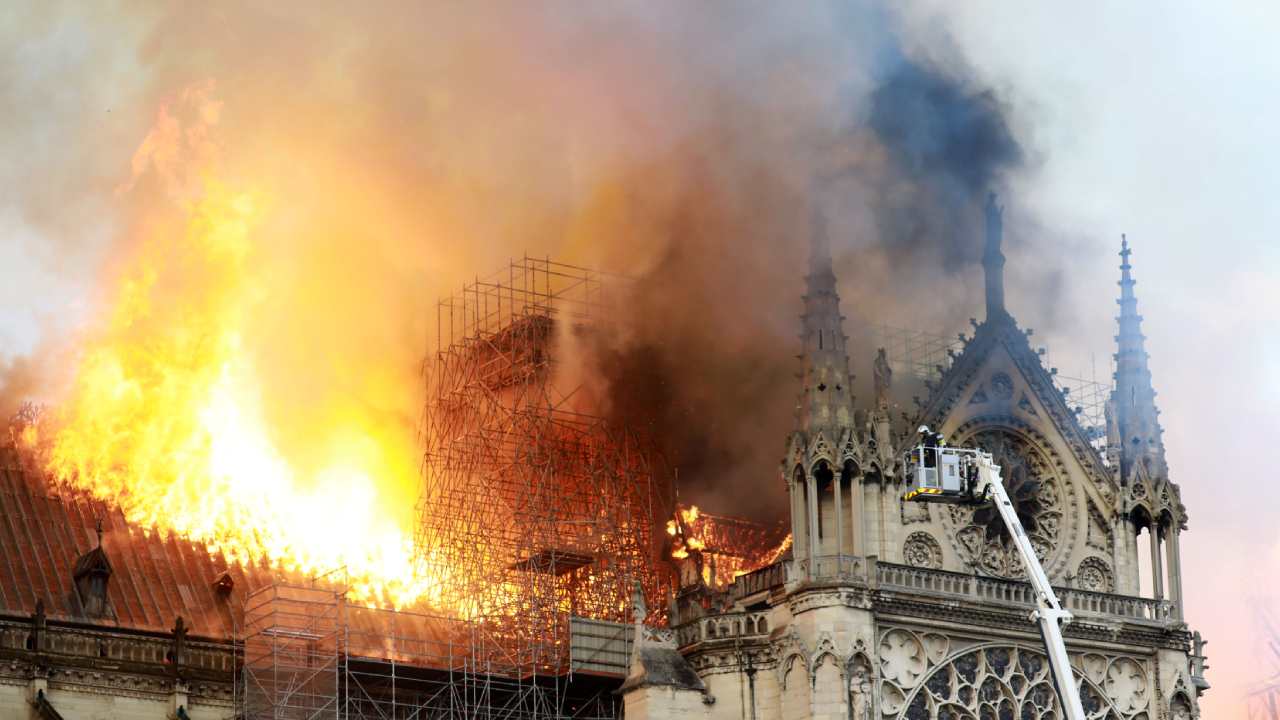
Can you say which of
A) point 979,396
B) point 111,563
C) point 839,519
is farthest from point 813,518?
point 111,563

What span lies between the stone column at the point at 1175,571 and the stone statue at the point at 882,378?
27.5 feet

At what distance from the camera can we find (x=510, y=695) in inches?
2046

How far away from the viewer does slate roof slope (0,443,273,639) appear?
4884 centimetres

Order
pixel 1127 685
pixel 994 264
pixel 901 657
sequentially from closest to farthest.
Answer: pixel 901 657, pixel 1127 685, pixel 994 264

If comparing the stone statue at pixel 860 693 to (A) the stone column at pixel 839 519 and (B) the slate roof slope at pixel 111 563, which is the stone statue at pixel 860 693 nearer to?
(A) the stone column at pixel 839 519

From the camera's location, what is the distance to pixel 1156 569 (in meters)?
53.4

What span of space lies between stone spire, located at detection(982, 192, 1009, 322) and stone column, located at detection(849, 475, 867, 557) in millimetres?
6270

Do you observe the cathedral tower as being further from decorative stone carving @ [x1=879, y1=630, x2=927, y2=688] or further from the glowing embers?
the glowing embers

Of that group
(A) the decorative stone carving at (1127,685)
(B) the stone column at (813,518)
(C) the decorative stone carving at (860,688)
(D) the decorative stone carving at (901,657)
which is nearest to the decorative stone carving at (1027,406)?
(A) the decorative stone carving at (1127,685)

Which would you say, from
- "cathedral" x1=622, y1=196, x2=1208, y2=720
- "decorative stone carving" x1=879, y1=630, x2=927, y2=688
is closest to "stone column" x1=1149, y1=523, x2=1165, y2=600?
"cathedral" x1=622, y1=196, x2=1208, y2=720

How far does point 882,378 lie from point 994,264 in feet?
18.3

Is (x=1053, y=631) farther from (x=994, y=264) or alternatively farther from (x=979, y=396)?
(x=994, y=264)

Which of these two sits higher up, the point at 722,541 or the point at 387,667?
the point at 722,541

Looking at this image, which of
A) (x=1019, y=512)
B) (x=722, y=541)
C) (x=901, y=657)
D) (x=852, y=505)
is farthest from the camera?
(x=722, y=541)
